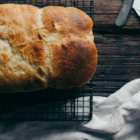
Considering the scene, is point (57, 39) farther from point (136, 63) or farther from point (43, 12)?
point (136, 63)

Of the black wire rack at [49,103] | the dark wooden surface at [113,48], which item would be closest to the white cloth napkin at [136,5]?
the dark wooden surface at [113,48]

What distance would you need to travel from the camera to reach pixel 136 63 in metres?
1.84

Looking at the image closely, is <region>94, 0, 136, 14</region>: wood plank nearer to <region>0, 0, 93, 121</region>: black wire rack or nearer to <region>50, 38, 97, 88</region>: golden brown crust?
<region>0, 0, 93, 121</region>: black wire rack

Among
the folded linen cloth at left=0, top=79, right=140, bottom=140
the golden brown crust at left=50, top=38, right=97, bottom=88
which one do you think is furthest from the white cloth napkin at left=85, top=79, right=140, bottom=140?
the golden brown crust at left=50, top=38, right=97, bottom=88

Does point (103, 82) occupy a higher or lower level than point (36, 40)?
lower

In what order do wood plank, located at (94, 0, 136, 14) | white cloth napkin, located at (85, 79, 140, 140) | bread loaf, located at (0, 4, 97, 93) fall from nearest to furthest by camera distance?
bread loaf, located at (0, 4, 97, 93), white cloth napkin, located at (85, 79, 140, 140), wood plank, located at (94, 0, 136, 14)

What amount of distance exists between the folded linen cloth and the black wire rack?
7cm

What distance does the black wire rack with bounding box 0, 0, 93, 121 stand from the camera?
5.77 feet

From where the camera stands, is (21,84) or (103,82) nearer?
(21,84)

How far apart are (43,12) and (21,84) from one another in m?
0.56

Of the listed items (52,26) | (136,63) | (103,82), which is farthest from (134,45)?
(52,26)

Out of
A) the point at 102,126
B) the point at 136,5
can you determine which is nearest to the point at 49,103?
the point at 102,126

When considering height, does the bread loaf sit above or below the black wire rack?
above

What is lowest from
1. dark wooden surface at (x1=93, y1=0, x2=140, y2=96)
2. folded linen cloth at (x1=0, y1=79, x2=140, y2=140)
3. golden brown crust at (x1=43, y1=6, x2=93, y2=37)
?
folded linen cloth at (x1=0, y1=79, x2=140, y2=140)
